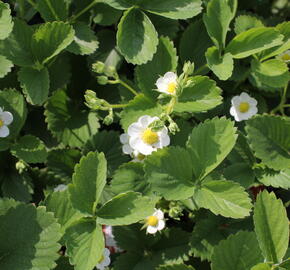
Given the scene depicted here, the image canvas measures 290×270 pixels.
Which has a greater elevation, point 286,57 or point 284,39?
point 284,39

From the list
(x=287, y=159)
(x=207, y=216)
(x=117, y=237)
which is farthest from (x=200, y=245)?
(x=287, y=159)

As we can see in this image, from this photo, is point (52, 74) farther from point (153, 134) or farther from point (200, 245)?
point (200, 245)

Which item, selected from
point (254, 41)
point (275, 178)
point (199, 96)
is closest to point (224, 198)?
point (275, 178)

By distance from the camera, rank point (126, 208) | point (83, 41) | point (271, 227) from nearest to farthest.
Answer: point (271, 227), point (126, 208), point (83, 41)

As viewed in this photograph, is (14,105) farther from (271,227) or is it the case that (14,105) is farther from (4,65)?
(271,227)

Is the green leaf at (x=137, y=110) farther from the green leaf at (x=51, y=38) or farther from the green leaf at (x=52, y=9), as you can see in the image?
the green leaf at (x=52, y=9)

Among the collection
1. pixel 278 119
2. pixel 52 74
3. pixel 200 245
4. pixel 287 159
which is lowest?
pixel 200 245

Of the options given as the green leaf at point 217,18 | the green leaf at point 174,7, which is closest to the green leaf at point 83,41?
the green leaf at point 174,7
